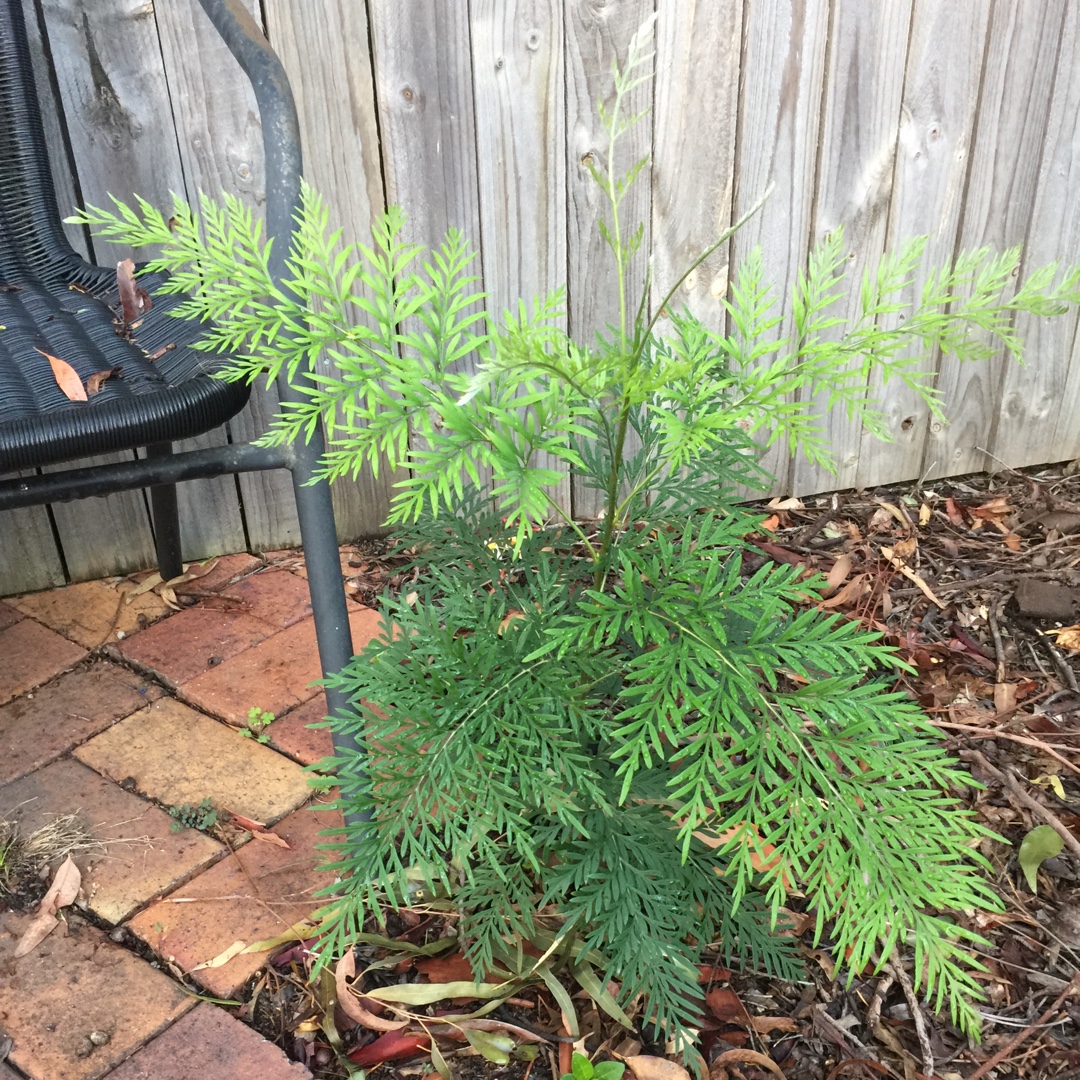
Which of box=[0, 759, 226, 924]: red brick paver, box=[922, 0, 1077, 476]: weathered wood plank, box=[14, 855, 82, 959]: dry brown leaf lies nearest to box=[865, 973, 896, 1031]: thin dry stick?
box=[0, 759, 226, 924]: red brick paver

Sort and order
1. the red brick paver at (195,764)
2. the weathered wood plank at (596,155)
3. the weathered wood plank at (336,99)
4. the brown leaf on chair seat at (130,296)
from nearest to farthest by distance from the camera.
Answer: the brown leaf on chair seat at (130,296), the red brick paver at (195,764), the weathered wood plank at (336,99), the weathered wood plank at (596,155)

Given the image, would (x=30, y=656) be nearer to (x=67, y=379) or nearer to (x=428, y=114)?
(x=67, y=379)

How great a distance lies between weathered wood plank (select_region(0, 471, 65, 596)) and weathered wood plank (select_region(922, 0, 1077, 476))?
6.15ft

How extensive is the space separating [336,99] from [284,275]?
2.66 feet

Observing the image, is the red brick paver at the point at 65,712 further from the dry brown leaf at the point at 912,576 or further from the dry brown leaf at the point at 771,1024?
the dry brown leaf at the point at 912,576

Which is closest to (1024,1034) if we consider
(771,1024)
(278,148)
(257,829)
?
(771,1024)

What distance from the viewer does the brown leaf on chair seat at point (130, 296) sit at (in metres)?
1.41

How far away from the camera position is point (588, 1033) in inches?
45.3

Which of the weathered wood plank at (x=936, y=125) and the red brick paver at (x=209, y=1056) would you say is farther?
the weathered wood plank at (x=936, y=125)

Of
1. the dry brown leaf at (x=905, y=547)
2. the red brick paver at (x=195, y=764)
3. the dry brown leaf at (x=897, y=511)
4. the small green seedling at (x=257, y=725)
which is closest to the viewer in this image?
the red brick paver at (x=195, y=764)

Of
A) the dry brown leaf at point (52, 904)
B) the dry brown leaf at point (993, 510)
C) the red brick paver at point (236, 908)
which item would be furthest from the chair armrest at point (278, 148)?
the dry brown leaf at point (993, 510)

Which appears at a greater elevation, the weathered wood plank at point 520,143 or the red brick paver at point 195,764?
the weathered wood plank at point 520,143

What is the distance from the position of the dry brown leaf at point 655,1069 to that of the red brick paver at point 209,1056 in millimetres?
365

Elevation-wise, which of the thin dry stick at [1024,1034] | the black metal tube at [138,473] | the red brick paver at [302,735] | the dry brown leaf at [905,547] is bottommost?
the thin dry stick at [1024,1034]
